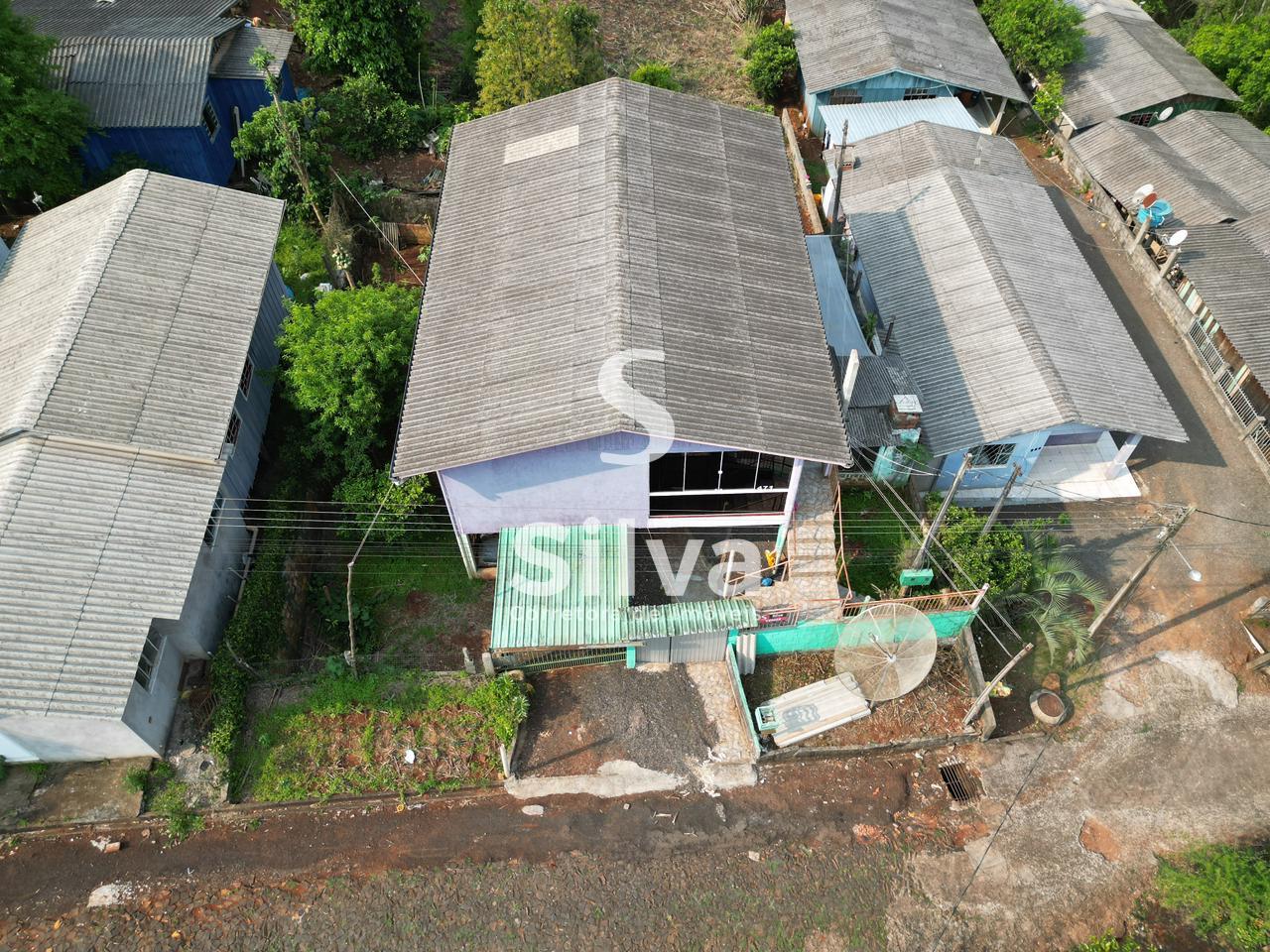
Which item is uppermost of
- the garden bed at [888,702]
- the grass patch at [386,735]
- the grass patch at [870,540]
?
the grass patch at [870,540]

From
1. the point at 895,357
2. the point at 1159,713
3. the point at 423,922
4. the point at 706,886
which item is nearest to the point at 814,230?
the point at 895,357

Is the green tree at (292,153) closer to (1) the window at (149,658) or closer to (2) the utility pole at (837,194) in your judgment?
(1) the window at (149,658)

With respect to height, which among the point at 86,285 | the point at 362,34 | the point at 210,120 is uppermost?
the point at 362,34

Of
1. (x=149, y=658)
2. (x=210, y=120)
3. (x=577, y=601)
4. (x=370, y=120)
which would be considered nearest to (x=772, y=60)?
(x=370, y=120)

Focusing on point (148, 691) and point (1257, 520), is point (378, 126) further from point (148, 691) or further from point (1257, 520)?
point (1257, 520)

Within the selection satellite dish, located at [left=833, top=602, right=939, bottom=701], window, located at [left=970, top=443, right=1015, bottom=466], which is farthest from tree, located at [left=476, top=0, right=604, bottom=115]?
satellite dish, located at [left=833, top=602, right=939, bottom=701]

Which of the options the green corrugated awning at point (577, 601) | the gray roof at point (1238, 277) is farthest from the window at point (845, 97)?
the green corrugated awning at point (577, 601)

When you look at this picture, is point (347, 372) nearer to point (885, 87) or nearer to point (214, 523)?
point (214, 523)
